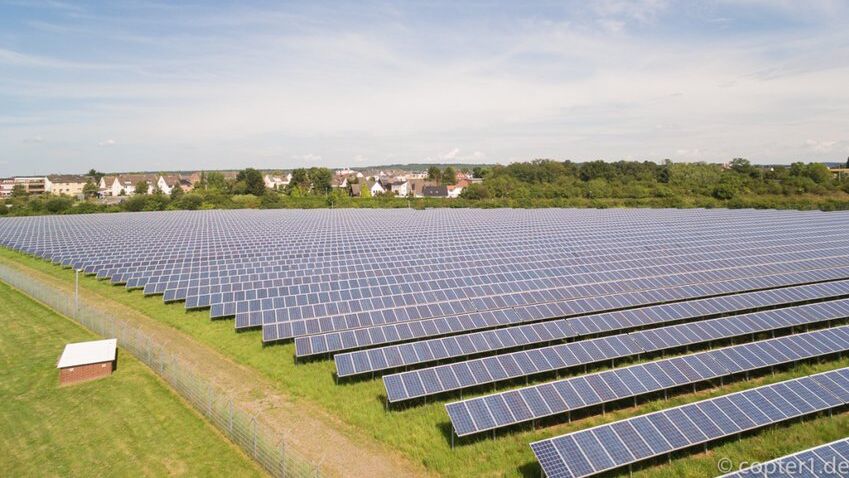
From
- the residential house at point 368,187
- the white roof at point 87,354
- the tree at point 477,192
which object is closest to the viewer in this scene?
the white roof at point 87,354

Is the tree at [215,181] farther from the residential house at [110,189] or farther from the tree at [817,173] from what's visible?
the tree at [817,173]

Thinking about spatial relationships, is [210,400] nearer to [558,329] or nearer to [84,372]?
[84,372]

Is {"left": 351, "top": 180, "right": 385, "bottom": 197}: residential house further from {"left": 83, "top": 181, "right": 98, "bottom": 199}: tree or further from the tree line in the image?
{"left": 83, "top": 181, "right": 98, "bottom": 199}: tree

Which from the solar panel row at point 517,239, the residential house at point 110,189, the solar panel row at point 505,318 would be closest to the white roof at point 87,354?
the solar panel row at point 505,318

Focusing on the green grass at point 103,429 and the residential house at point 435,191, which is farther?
the residential house at point 435,191

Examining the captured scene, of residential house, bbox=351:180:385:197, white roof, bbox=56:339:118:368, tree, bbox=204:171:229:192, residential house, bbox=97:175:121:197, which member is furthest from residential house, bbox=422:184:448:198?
white roof, bbox=56:339:118:368

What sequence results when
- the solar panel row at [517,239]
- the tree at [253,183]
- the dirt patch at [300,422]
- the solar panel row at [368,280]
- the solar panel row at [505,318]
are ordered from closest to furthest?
the dirt patch at [300,422] → the solar panel row at [505,318] → the solar panel row at [368,280] → the solar panel row at [517,239] → the tree at [253,183]

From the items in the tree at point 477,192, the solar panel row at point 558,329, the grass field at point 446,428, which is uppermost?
the tree at point 477,192
